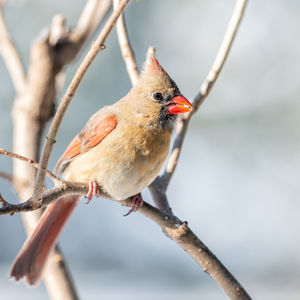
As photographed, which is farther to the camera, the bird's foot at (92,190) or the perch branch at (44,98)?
the perch branch at (44,98)

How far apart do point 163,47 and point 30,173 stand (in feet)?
9.04

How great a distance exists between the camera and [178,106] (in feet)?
7.95

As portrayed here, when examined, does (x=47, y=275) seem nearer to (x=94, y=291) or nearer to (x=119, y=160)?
(x=119, y=160)

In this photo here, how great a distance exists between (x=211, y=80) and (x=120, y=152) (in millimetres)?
476

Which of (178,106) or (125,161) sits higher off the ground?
(178,106)

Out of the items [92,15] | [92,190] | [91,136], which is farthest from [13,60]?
[92,190]

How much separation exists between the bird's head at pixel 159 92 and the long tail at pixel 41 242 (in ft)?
1.83

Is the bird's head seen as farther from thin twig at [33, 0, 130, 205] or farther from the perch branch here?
thin twig at [33, 0, 130, 205]

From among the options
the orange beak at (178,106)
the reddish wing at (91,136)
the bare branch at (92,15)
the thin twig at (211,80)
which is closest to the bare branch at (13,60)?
the bare branch at (92,15)

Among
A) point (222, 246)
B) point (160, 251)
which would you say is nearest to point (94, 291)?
point (160, 251)

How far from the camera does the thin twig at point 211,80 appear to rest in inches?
88.2

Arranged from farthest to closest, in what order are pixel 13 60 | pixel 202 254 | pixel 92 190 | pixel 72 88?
pixel 13 60 < pixel 92 190 < pixel 202 254 < pixel 72 88

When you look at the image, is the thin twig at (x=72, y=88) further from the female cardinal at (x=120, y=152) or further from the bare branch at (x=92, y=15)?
the bare branch at (x=92, y=15)

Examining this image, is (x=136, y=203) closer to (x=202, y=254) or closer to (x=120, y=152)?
(x=120, y=152)
